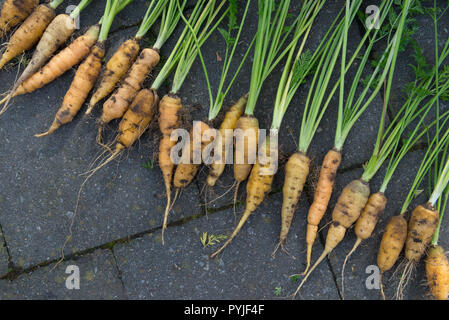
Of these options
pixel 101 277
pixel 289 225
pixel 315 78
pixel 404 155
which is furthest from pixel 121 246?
pixel 404 155

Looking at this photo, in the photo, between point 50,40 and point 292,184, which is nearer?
point 292,184

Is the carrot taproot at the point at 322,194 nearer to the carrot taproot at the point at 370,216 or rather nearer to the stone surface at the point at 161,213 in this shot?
the stone surface at the point at 161,213

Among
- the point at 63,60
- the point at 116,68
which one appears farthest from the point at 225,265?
the point at 63,60

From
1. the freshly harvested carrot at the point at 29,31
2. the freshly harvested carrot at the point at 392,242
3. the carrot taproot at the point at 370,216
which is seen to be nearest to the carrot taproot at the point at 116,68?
the freshly harvested carrot at the point at 29,31

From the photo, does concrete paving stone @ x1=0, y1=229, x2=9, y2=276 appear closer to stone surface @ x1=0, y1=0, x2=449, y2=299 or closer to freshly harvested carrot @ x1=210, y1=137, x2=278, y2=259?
stone surface @ x1=0, y1=0, x2=449, y2=299

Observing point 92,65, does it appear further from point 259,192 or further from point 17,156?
Result: point 259,192

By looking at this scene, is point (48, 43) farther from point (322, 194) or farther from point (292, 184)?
point (322, 194)
